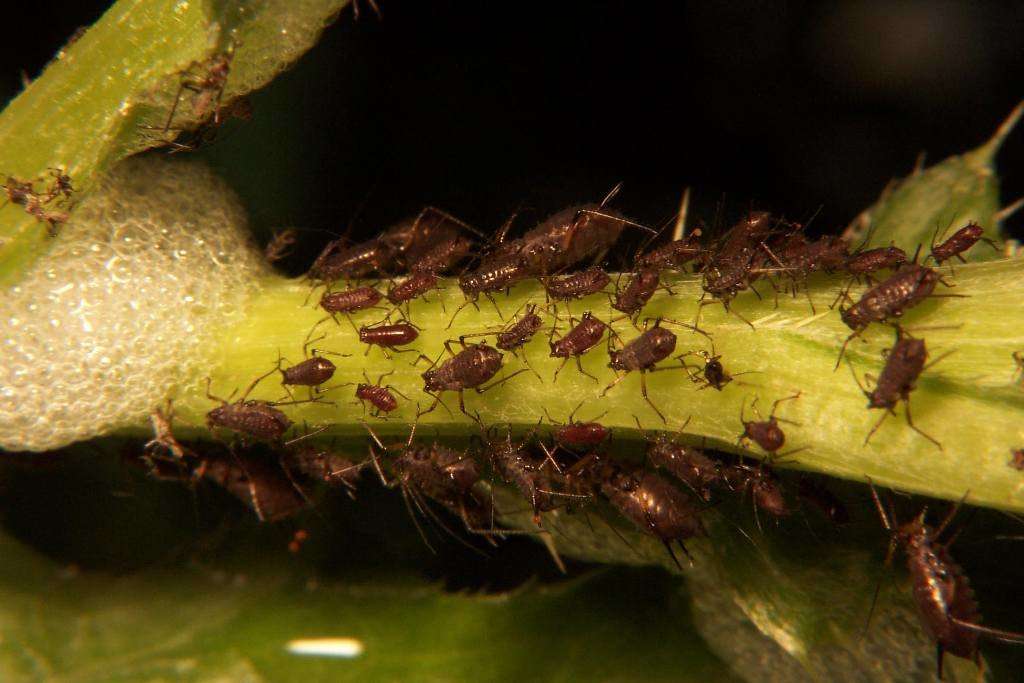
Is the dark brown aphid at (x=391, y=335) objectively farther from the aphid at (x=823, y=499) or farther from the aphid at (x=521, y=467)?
the aphid at (x=823, y=499)

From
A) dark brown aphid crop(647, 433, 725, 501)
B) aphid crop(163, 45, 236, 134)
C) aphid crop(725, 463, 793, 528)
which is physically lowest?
aphid crop(725, 463, 793, 528)

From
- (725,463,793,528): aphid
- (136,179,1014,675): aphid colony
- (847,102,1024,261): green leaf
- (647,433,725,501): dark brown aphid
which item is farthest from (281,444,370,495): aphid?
(847,102,1024,261): green leaf

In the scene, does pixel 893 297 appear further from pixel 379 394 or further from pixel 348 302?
pixel 348 302

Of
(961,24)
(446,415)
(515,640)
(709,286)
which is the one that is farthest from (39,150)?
(961,24)

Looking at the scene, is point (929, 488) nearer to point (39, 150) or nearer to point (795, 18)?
point (39, 150)

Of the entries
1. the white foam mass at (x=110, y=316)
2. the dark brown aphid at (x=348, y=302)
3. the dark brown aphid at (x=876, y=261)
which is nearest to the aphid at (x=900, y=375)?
the dark brown aphid at (x=876, y=261)

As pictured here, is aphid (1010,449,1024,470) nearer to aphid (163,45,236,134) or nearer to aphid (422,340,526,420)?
aphid (422,340,526,420)

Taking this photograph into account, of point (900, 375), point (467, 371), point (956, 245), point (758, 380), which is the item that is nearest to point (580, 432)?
point (467, 371)

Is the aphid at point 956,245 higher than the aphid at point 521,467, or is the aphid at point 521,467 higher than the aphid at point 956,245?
the aphid at point 956,245
